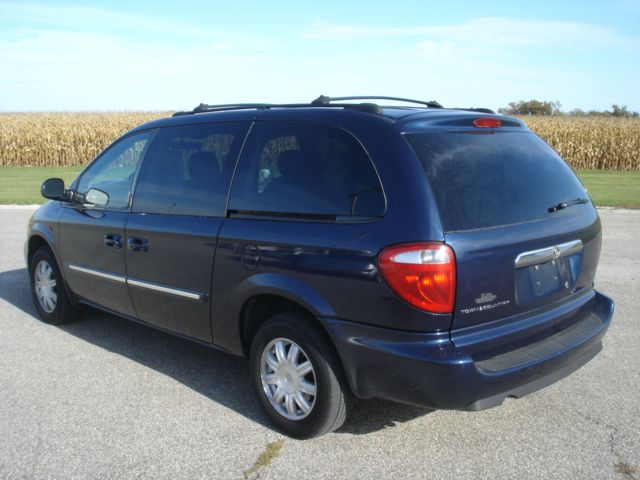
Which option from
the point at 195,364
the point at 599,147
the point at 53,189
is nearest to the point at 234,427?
the point at 195,364

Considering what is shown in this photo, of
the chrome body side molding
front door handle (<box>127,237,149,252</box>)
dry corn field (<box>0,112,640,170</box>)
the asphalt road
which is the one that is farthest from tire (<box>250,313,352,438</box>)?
dry corn field (<box>0,112,640,170</box>)

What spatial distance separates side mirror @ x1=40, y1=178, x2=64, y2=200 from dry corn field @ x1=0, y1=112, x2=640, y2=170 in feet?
72.6

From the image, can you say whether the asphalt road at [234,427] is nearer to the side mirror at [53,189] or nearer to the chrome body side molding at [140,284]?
the chrome body side molding at [140,284]

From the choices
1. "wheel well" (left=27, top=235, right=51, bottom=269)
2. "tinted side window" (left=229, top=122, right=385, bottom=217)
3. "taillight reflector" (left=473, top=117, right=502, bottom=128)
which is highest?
"taillight reflector" (left=473, top=117, right=502, bottom=128)

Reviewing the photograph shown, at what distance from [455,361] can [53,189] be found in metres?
3.88

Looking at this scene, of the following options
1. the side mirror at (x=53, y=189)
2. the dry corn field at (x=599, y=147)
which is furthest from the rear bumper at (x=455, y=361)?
the dry corn field at (x=599, y=147)

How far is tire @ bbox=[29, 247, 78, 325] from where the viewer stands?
5.86 meters

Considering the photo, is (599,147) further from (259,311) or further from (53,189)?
(259,311)

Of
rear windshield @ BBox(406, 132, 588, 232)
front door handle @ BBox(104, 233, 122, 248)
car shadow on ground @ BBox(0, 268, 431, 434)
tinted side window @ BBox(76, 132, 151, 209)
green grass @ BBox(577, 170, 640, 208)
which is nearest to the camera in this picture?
rear windshield @ BBox(406, 132, 588, 232)

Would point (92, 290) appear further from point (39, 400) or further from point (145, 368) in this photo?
point (39, 400)

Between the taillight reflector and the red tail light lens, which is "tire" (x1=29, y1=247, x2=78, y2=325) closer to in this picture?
the red tail light lens

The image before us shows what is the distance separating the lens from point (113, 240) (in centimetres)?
493

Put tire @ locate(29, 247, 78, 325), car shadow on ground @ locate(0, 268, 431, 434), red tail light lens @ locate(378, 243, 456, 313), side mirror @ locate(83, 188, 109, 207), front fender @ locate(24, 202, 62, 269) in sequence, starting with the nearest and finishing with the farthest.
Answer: red tail light lens @ locate(378, 243, 456, 313) → car shadow on ground @ locate(0, 268, 431, 434) → side mirror @ locate(83, 188, 109, 207) → front fender @ locate(24, 202, 62, 269) → tire @ locate(29, 247, 78, 325)

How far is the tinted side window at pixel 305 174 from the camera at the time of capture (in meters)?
3.44
